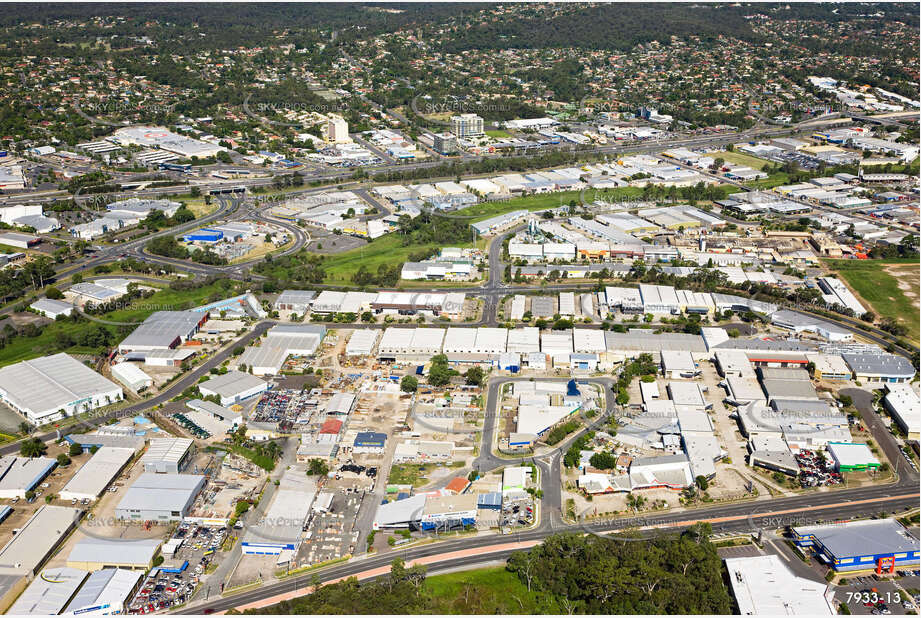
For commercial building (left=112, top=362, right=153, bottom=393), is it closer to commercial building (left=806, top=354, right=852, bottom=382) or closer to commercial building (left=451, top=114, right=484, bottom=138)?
commercial building (left=806, top=354, right=852, bottom=382)

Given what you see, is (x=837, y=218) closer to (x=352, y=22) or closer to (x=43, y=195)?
(x=43, y=195)

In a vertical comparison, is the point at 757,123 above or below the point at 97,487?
above

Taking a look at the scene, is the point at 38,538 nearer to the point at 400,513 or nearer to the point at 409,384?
the point at 400,513

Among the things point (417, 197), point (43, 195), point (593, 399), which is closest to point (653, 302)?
point (593, 399)

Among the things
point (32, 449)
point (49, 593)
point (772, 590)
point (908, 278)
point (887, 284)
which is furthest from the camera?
point (908, 278)

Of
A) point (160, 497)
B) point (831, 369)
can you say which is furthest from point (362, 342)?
point (831, 369)

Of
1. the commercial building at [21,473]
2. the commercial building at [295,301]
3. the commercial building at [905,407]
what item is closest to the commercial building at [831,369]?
the commercial building at [905,407]

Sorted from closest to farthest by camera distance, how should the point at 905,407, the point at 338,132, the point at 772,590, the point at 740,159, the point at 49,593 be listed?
the point at 772,590, the point at 49,593, the point at 905,407, the point at 740,159, the point at 338,132
